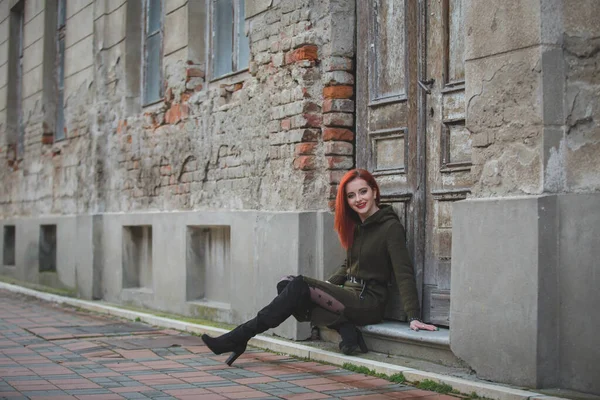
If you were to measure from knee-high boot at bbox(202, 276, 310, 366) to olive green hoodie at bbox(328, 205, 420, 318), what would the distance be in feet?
1.54

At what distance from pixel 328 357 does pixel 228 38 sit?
12.1 ft

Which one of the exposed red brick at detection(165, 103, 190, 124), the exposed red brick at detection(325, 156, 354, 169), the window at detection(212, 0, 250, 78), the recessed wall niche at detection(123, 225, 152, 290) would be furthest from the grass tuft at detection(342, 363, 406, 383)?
the recessed wall niche at detection(123, 225, 152, 290)

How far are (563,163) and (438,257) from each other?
4.53 ft

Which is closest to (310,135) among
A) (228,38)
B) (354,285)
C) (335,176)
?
(335,176)

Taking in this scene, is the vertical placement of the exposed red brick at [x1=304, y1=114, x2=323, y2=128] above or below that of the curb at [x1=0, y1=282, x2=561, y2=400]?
above

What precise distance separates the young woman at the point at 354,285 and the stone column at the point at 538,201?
0.92 m

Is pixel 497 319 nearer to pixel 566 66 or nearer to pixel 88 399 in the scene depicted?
pixel 566 66

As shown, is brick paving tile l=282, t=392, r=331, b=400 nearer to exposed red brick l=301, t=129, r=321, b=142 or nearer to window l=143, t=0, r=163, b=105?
exposed red brick l=301, t=129, r=321, b=142

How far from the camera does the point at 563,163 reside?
182 inches

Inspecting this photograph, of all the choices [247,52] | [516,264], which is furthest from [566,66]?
[247,52]

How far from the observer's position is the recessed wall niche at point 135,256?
9.78 meters

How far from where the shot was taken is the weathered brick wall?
21.9 ft

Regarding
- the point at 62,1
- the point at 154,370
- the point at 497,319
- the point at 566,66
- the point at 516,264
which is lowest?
the point at 154,370

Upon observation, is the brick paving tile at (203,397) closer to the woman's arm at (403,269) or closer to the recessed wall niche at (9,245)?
the woman's arm at (403,269)
